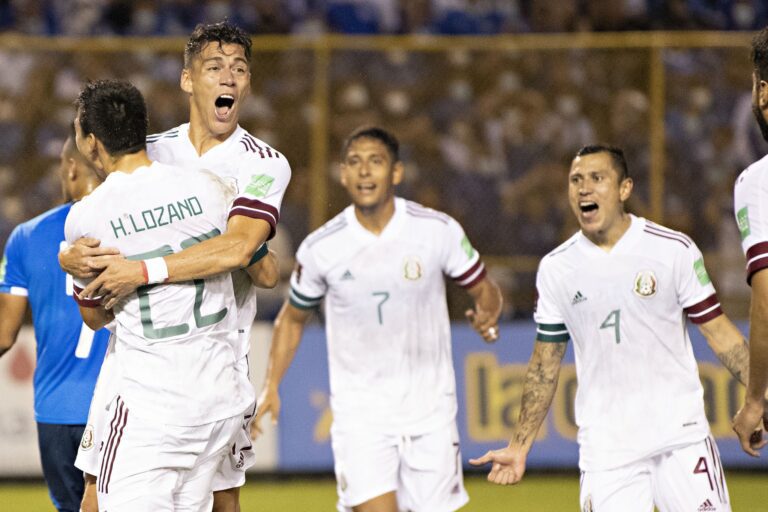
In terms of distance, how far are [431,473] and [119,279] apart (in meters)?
3.02

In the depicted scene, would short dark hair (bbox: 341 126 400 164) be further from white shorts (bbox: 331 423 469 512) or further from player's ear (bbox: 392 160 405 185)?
white shorts (bbox: 331 423 469 512)

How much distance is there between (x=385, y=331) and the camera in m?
7.57

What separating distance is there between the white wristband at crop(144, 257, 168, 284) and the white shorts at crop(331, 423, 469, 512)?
2735 millimetres

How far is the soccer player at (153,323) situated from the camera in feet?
16.6

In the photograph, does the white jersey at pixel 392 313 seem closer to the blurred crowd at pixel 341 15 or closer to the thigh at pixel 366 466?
the thigh at pixel 366 466

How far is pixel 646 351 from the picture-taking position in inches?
244

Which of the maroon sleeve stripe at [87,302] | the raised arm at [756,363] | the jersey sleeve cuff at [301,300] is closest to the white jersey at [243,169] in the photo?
the maroon sleeve stripe at [87,302]

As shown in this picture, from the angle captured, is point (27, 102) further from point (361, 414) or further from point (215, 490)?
point (215, 490)

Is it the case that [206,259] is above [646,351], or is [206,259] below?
above

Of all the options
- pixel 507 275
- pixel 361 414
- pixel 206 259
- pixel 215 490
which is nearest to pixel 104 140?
pixel 206 259

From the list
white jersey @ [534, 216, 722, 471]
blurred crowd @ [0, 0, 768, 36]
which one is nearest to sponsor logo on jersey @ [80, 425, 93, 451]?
white jersey @ [534, 216, 722, 471]

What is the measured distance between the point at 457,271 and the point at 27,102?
6.74 metres

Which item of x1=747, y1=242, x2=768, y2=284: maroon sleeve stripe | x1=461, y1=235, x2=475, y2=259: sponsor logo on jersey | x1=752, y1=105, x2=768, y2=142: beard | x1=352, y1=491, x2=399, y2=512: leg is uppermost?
x1=752, y1=105, x2=768, y2=142: beard

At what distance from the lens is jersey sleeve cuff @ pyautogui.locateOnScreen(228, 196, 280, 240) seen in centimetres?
537
